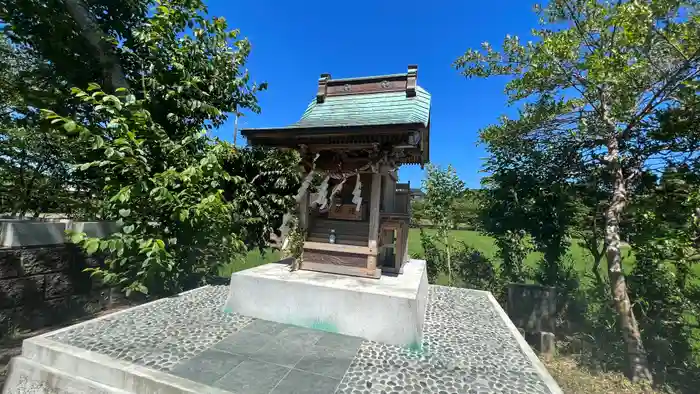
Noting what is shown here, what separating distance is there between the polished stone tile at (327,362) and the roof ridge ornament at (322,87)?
463 centimetres

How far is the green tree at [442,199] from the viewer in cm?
805

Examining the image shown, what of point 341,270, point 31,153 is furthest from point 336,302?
point 31,153

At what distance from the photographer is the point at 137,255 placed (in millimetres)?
Answer: 5047

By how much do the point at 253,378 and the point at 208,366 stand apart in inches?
23.1

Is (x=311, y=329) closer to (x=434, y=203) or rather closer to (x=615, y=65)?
(x=434, y=203)

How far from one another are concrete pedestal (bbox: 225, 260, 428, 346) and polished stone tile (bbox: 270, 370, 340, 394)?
1.17 metres

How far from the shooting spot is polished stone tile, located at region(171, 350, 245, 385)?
2.75 metres

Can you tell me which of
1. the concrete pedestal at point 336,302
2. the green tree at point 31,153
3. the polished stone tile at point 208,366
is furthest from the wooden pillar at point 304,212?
the green tree at point 31,153

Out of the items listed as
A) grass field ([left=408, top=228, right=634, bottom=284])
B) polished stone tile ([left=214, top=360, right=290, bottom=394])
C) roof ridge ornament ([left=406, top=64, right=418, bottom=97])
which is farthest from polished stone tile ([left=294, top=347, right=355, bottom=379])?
grass field ([left=408, top=228, right=634, bottom=284])

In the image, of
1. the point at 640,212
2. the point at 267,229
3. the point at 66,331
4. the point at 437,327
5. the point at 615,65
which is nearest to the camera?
the point at 66,331

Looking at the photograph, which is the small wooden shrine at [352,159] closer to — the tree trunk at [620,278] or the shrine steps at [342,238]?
the shrine steps at [342,238]

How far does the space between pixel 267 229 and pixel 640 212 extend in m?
8.31

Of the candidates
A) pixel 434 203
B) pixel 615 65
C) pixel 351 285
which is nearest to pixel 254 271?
pixel 351 285

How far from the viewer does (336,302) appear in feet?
13.4
